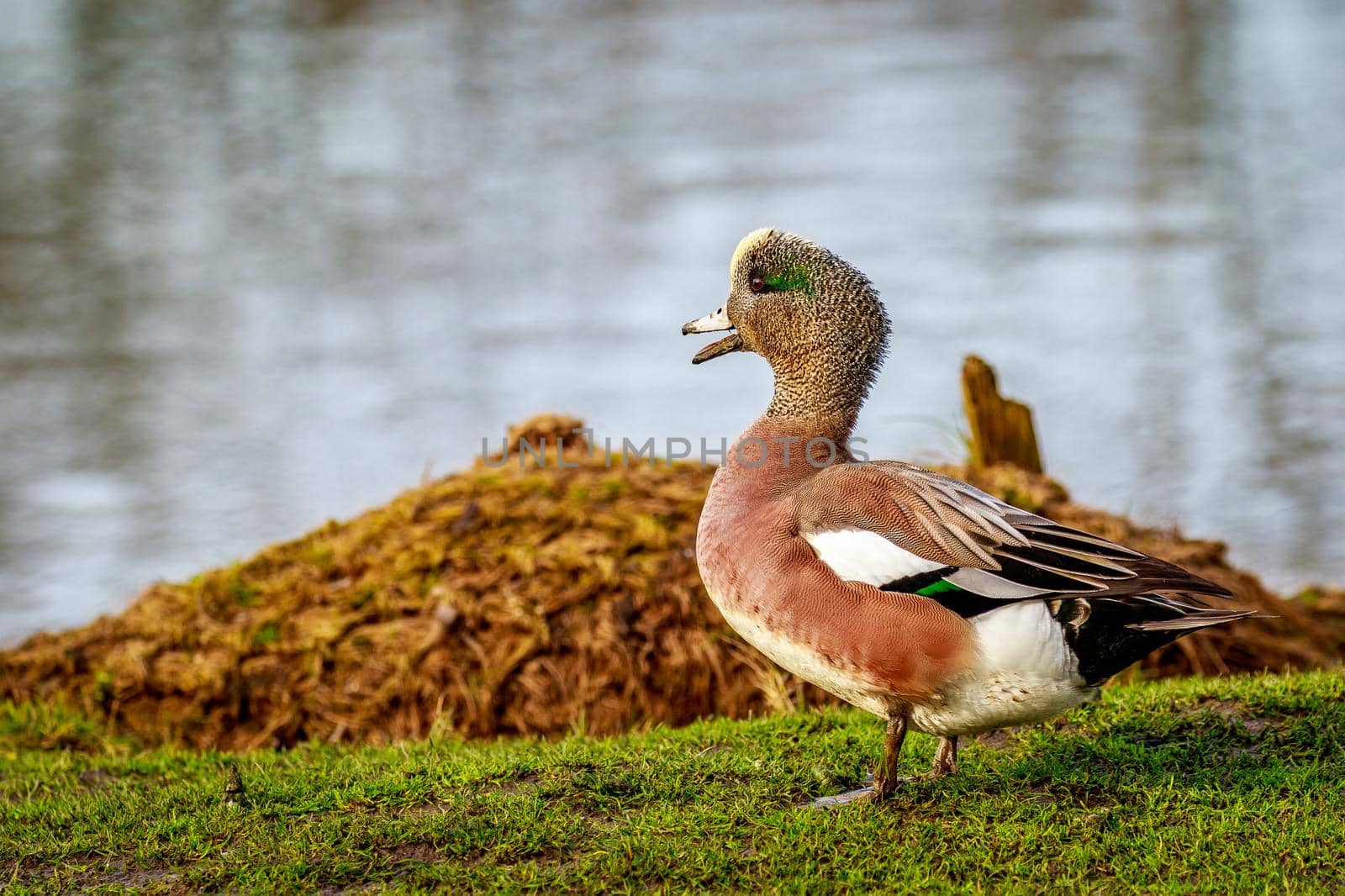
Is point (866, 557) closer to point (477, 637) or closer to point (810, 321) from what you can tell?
point (810, 321)

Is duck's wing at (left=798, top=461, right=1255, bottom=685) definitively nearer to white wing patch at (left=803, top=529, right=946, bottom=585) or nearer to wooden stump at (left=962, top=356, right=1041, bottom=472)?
white wing patch at (left=803, top=529, right=946, bottom=585)

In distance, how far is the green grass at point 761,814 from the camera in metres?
3.30

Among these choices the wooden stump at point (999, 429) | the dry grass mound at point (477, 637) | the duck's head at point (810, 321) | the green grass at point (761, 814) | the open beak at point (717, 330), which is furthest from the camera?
the wooden stump at point (999, 429)

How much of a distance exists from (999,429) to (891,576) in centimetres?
305

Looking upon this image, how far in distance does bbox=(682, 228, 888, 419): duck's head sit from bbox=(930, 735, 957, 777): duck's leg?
97 cm

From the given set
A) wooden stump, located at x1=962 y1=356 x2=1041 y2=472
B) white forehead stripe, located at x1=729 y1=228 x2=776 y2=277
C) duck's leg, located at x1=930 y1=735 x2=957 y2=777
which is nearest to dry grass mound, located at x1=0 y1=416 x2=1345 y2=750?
wooden stump, located at x1=962 y1=356 x2=1041 y2=472

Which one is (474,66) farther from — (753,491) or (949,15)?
(753,491)

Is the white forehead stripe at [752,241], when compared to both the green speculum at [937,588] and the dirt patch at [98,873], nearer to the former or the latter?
the green speculum at [937,588]

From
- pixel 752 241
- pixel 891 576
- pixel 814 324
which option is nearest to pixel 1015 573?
pixel 891 576

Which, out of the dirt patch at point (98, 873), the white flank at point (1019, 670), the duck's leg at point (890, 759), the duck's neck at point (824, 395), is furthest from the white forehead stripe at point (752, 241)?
the dirt patch at point (98, 873)

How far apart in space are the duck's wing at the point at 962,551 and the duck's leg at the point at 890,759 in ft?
1.23

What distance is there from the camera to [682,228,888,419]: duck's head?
4.04m

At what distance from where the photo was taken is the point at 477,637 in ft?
18.3

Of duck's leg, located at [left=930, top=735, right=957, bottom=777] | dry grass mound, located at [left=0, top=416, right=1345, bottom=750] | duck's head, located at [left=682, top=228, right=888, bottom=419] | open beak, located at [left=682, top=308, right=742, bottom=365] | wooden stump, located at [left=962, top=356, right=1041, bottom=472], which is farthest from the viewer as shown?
wooden stump, located at [left=962, top=356, right=1041, bottom=472]
